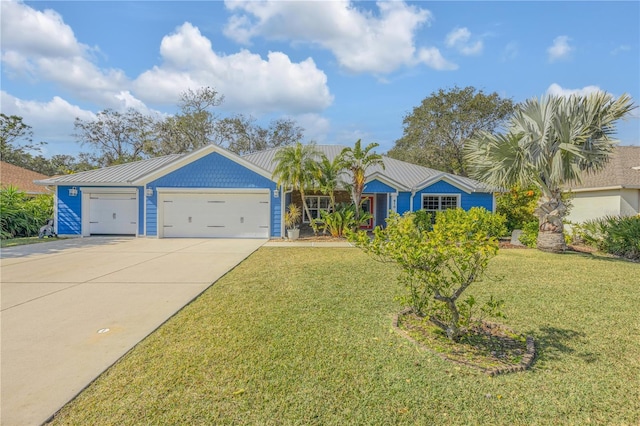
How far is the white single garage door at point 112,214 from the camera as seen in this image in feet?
52.3

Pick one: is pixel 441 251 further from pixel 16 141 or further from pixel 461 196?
pixel 16 141

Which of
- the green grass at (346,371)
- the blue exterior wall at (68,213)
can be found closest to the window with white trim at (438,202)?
the green grass at (346,371)

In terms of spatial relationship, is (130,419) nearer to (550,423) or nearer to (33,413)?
(33,413)

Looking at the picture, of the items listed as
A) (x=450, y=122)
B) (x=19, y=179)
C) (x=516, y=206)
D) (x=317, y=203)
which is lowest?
(x=516, y=206)

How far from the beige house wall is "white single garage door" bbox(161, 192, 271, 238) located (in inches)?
609

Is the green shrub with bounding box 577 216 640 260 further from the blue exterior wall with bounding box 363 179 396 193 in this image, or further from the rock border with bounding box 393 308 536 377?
the rock border with bounding box 393 308 536 377

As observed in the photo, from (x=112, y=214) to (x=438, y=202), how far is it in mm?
16618

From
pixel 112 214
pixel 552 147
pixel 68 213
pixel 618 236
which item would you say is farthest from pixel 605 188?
pixel 68 213

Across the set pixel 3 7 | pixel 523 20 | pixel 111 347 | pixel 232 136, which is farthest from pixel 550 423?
pixel 232 136

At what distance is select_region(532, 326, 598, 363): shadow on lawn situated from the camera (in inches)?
147

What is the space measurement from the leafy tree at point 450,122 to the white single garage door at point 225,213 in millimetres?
20562

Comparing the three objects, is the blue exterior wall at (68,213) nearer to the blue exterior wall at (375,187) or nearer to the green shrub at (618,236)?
the blue exterior wall at (375,187)

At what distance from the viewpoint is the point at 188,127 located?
104 feet

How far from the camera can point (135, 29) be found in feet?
33.8
